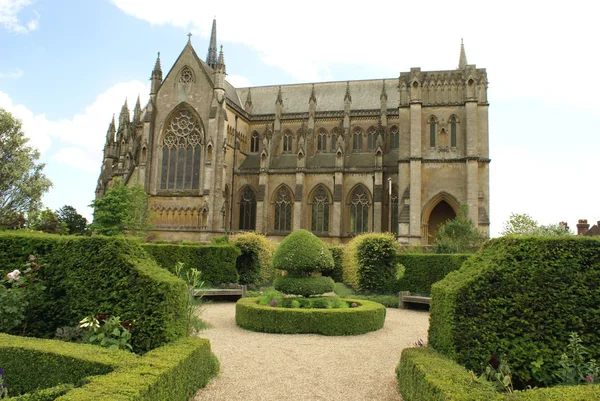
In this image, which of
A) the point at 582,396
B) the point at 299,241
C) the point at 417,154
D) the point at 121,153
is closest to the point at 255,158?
the point at 121,153

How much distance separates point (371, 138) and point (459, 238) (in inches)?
629

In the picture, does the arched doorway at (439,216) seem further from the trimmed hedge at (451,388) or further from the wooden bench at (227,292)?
the trimmed hedge at (451,388)

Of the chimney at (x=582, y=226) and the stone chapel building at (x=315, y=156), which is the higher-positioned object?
the stone chapel building at (x=315, y=156)

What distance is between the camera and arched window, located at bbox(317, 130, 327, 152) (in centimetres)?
4188

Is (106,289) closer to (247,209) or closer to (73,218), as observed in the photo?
(247,209)

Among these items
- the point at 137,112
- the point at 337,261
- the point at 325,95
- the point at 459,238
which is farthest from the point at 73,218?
the point at 459,238

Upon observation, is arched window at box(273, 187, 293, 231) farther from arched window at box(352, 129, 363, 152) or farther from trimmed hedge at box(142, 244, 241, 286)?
trimmed hedge at box(142, 244, 241, 286)

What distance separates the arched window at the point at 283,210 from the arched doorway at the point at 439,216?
1168 centimetres

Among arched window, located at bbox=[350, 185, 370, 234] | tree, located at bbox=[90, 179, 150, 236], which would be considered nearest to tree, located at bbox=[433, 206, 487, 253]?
arched window, located at bbox=[350, 185, 370, 234]

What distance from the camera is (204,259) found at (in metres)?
20.4

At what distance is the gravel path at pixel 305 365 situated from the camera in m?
7.18

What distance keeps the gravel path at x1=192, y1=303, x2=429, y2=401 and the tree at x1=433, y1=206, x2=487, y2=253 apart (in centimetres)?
1280

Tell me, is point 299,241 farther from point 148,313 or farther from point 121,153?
point 121,153

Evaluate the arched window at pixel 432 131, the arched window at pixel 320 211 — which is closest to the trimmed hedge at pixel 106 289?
the arched window at pixel 432 131
